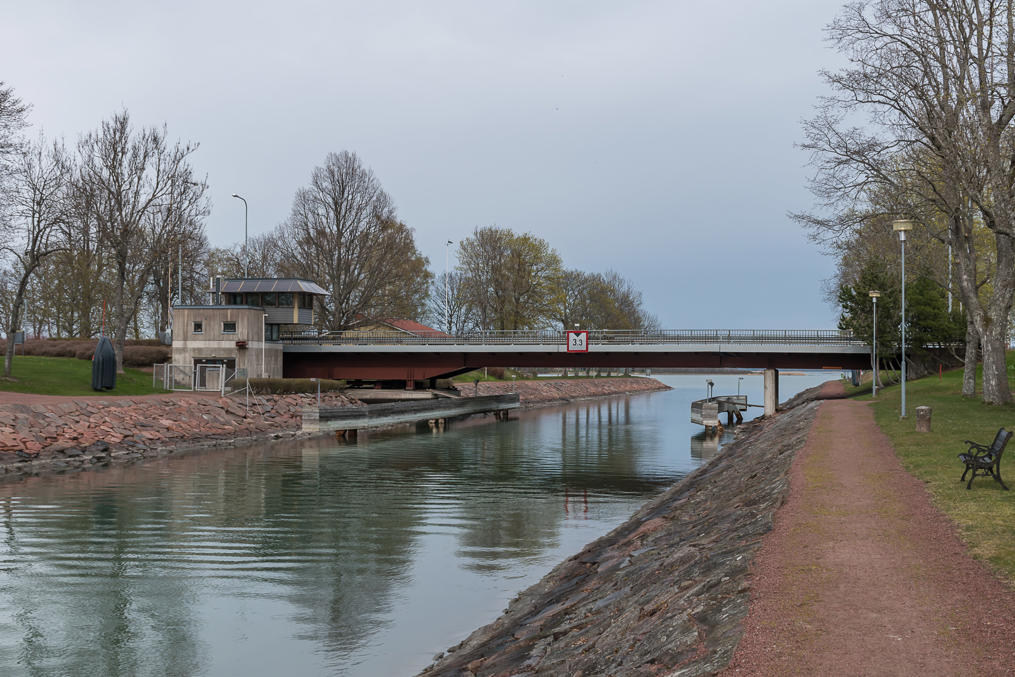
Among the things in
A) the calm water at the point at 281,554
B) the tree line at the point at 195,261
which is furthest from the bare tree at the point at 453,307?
the calm water at the point at 281,554

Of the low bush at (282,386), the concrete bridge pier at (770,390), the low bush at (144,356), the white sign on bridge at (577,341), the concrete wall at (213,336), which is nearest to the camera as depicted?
the low bush at (282,386)

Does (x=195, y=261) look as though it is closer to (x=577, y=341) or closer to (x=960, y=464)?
(x=577, y=341)

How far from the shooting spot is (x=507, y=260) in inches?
3802

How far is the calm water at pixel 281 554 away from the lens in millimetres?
14438

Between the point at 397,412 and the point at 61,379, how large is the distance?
23059 mm

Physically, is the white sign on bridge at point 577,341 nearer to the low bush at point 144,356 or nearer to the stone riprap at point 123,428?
the stone riprap at point 123,428

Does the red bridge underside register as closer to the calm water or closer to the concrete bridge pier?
the concrete bridge pier

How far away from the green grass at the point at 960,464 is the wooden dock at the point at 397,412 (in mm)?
33989

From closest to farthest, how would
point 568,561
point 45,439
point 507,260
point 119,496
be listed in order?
point 568,561, point 119,496, point 45,439, point 507,260

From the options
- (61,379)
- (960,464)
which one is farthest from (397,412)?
(960,464)

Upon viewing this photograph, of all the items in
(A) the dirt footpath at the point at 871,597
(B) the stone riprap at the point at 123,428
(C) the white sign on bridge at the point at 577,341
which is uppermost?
(C) the white sign on bridge at the point at 577,341

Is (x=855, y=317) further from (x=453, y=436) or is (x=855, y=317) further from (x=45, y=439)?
(x=45, y=439)

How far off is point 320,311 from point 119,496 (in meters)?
45.2

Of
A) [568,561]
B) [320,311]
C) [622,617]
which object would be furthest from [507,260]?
[622,617]
